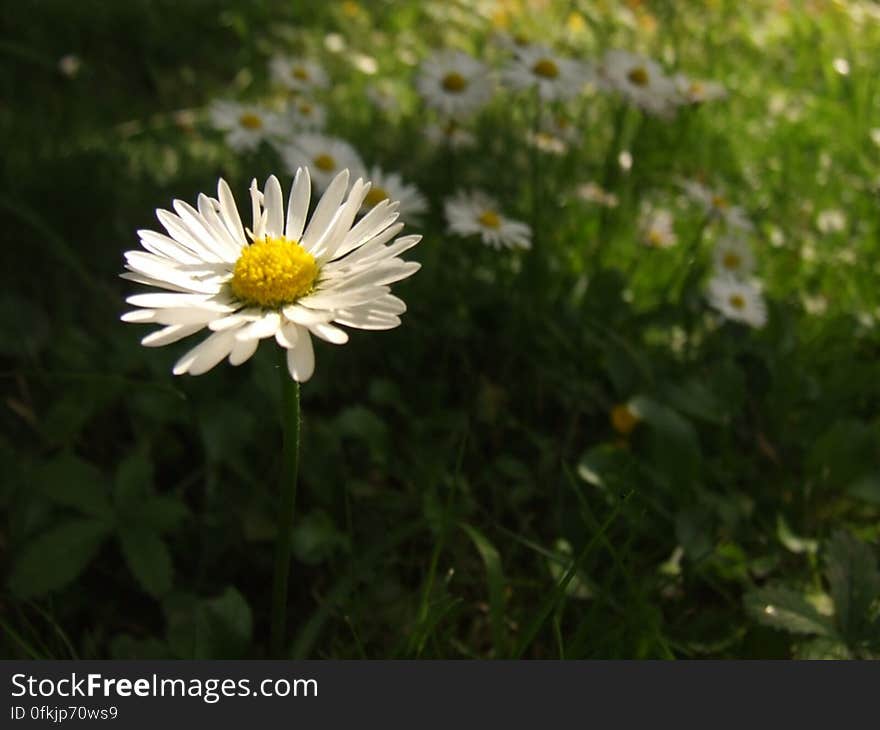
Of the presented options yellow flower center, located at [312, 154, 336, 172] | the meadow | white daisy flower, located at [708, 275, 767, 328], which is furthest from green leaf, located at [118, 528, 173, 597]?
white daisy flower, located at [708, 275, 767, 328]

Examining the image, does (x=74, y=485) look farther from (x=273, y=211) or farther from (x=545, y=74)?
(x=545, y=74)

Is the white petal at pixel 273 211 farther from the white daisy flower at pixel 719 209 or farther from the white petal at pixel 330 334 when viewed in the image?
the white daisy flower at pixel 719 209

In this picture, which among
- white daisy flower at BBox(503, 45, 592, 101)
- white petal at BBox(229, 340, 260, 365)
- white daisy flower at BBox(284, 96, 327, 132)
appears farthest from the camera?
white daisy flower at BBox(284, 96, 327, 132)

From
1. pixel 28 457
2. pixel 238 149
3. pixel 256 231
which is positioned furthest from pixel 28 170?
pixel 256 231

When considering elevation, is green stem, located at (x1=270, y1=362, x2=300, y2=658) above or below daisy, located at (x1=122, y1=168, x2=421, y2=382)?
→ below

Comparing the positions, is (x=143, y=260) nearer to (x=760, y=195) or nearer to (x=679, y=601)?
(x=679, y=601)

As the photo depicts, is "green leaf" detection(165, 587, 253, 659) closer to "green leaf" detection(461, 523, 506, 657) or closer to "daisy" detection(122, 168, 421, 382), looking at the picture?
"green leaf" detection(461, 523, 506, 657)

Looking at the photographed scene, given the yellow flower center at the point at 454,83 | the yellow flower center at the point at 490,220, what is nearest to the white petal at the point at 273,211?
the yellow flower center at the point at 490,220
